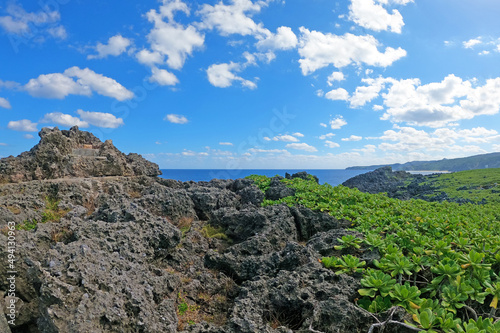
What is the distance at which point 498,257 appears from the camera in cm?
529

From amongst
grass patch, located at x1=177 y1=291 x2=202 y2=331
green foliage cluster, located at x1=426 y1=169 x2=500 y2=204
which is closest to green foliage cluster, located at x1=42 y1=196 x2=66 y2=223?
grass patch, located at x1=177 y1=291 x2=202 y2=331

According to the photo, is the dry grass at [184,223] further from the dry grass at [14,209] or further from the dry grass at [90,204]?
the dry grass at [14,209]

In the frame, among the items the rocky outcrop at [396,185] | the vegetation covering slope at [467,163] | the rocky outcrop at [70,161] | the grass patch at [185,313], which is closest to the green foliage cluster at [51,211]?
the rocky outcrop at [70,161]

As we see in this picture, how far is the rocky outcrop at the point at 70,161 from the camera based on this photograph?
13.5 metres

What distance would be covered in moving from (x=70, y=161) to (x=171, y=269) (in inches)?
449

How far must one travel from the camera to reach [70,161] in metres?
15.3

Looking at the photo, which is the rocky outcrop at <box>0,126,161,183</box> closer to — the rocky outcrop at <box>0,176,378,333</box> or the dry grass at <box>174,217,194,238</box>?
the rocky outcrop at <box>0,176,378,333</box>

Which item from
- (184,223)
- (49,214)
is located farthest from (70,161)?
(184,223)

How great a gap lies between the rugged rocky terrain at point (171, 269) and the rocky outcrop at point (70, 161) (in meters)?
1.03

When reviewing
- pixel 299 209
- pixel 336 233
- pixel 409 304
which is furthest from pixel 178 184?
pixel 409 304

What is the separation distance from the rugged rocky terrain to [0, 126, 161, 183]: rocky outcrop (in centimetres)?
103

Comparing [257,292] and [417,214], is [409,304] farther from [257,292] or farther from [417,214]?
[417,214]

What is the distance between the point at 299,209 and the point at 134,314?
702cm

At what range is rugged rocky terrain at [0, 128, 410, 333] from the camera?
428 centimetres
